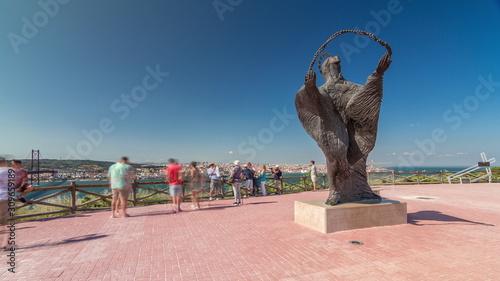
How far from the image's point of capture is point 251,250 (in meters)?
4.15

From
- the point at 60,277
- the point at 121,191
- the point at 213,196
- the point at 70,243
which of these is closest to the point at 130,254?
the point at 60,277

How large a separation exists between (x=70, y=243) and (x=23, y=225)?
3.06 m

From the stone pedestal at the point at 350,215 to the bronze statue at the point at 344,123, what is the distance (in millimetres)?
414

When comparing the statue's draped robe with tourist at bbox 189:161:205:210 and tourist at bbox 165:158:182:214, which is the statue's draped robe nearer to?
tourist at bbox 189:161:205:210

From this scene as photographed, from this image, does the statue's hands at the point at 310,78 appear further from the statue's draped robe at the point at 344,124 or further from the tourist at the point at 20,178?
the tourist at the point at 20,178

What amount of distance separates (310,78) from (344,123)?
1766 mm

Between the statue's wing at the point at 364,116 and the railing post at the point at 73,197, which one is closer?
the statue's wing at the point at 364,116

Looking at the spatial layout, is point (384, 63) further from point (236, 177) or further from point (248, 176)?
point (248, 176)

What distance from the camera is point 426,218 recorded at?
6.37 meters

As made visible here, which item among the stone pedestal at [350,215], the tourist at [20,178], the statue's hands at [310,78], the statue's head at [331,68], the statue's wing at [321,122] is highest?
the statue's head at [331,68]

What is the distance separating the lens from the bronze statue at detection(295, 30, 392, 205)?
5438 mm

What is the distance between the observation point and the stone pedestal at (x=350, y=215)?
5.16 metres

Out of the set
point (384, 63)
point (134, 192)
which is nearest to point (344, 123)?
point (384, 63)

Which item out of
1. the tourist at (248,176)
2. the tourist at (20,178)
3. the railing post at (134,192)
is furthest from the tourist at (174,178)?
the tourist at (248,176)
